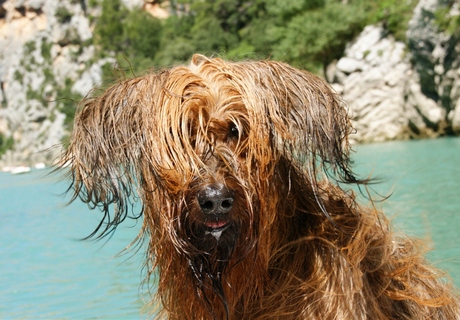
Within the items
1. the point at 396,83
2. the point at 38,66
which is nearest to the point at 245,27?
the point at 396,83

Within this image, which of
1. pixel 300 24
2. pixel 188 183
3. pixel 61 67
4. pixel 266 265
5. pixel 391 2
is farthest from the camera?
pixel 61 67

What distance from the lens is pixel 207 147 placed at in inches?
66.4

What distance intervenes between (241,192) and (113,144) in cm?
51

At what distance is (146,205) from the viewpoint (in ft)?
5.78

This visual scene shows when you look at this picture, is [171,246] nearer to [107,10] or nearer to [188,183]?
[188,183]

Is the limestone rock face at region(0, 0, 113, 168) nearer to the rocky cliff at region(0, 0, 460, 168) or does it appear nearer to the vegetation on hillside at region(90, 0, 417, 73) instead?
the rocky cliff at region(0, 0, 460, 168)

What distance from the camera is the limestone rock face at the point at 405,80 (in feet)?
69.3

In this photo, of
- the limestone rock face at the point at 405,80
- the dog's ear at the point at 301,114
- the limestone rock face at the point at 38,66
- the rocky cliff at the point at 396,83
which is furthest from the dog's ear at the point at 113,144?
the limestone rock face at the point at 38,66

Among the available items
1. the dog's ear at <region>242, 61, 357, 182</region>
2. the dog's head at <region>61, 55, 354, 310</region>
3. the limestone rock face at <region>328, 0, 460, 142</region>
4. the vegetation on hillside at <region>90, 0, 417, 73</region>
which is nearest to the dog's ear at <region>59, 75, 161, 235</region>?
the dog's head at <region>61, 55, 354, 310</region>

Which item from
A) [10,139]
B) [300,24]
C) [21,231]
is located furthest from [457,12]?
[10,139]

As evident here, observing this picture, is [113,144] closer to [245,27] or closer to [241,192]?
[241,192]

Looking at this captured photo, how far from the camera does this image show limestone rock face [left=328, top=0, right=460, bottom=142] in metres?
21.1

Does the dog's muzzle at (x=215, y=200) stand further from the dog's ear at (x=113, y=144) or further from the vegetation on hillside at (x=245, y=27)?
the vegetation on hillside at (x=245, y=27)

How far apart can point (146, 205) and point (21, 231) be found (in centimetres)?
760
